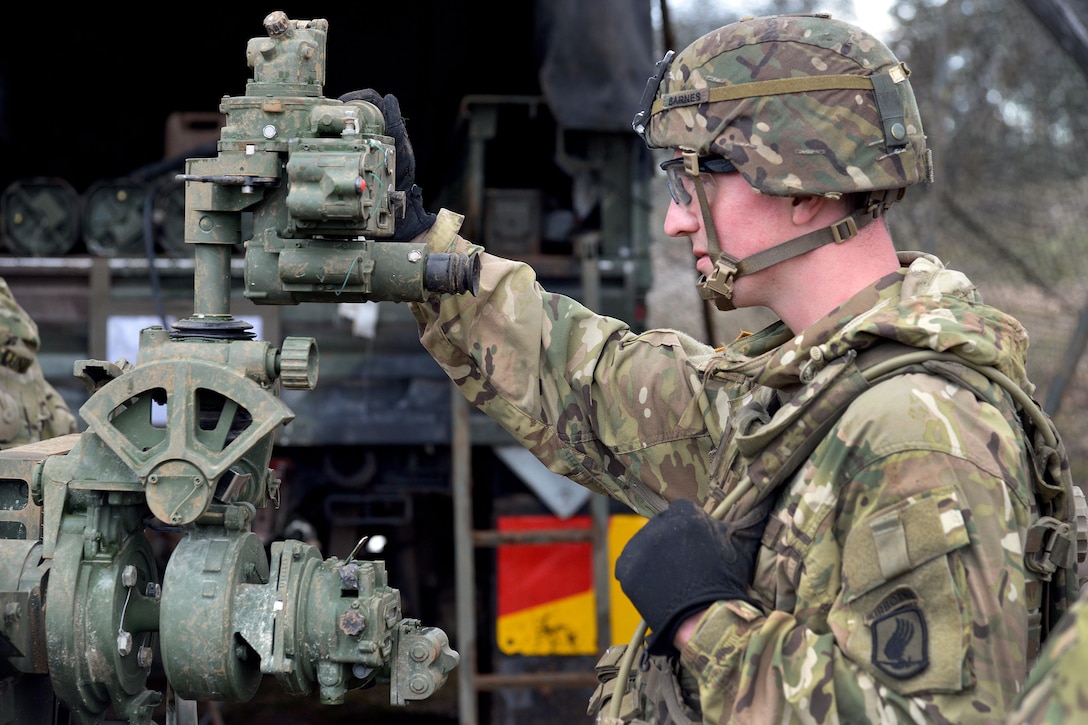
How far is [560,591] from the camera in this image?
4434 mm

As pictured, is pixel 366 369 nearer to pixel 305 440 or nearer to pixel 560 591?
pixel 305 440

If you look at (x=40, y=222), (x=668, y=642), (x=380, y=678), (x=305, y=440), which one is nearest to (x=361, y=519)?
(x=305, y=440)

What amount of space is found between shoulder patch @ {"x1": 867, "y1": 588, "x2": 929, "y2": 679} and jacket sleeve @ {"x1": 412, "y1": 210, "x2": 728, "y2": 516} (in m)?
0.77

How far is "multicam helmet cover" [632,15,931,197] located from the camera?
205 centimetres

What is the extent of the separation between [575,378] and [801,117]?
30.1 inches

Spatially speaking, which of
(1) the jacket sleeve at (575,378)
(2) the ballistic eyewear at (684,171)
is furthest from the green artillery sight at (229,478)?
(2) the ballistic eyewear at (684,171)

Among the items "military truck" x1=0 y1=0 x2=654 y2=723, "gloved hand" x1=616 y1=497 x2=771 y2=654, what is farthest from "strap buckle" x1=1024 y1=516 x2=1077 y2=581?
"military truck" x1=0 y1=0 x2=654 y2=723

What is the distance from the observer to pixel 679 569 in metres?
1.87

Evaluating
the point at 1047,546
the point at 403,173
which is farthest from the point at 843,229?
the point at 403,173

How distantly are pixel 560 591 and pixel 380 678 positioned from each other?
2332 mm

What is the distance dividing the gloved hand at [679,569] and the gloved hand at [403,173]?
2.74 feet

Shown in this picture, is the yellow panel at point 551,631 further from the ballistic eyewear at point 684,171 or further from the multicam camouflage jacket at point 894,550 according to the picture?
the ballistic eyewear at point 684,171

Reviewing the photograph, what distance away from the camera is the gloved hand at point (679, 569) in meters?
1.86

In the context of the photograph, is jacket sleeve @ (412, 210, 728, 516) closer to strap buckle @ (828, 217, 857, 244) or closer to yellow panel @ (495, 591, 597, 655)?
strap buckle @ (828, 217, 857, 244)
